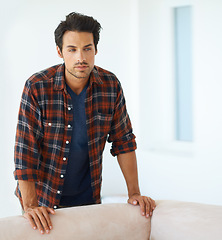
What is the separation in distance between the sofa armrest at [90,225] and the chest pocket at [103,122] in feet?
1.18

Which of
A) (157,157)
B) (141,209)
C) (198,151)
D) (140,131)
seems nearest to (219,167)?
(198,151)

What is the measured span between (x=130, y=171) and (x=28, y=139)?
51cm

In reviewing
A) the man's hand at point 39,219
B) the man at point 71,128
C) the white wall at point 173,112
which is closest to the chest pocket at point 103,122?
the man at point 71,128

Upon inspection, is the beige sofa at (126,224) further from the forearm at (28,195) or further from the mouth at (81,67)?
the mouth at (81,67)

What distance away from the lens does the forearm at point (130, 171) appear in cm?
191

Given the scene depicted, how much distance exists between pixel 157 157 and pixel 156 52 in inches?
40.7

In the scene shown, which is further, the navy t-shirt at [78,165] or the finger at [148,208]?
the navy t-shirt at [78,165]

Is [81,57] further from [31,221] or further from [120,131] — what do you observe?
[31,221]

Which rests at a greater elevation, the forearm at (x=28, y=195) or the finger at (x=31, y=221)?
the forearm at (x=28, y=195)

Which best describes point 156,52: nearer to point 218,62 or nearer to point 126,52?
point 126,52

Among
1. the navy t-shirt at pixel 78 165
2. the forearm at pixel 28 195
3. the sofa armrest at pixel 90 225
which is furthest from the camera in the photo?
the navy t-shirt at pixel 78 165

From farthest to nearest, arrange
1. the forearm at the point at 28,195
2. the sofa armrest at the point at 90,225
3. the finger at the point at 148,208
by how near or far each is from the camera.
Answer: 1. the finger at the point at 148,208
2. the forearm at the point at 28,195
3. the sofa armrest at the point at 90,225

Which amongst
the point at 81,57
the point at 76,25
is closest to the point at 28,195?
the point at 81,57

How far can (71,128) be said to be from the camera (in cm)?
183
